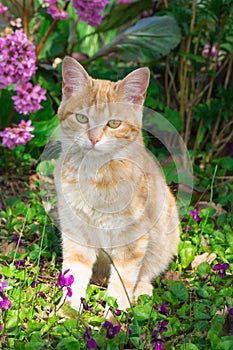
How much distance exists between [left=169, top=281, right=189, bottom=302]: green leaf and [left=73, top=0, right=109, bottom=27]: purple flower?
182cm

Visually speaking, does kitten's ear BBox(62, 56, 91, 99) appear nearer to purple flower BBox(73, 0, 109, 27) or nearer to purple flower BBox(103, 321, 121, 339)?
purple flower BBox(103, 321, 121, 339)

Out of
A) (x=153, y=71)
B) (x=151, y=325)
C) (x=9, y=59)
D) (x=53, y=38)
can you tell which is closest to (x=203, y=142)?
(x=153, y=71)

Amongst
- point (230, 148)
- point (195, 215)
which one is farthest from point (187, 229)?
point (230, 148)

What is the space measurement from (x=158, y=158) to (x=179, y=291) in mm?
1416

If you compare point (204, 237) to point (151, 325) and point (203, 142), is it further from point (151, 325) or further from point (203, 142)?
point (203, 142)

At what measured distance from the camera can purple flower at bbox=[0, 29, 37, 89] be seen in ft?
9.61

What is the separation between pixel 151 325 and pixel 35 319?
0.45 metres

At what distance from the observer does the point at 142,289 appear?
7.40 ft

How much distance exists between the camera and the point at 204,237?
8.92 feet

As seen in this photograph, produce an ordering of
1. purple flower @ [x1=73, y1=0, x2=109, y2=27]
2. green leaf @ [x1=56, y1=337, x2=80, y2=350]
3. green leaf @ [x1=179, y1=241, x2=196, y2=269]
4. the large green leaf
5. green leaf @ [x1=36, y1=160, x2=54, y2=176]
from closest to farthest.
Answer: green leaf @ [x1=56, y1=337, x2=80, y2=350]
green leaf @ [x1=179, y1=241, x2=196, y2=269]
green leaf @ [x1=36, y1=160, x2=54, y2=176]
purple flower @ [x1=73, y1=0, x2=109, y2=27]
the large green leaf

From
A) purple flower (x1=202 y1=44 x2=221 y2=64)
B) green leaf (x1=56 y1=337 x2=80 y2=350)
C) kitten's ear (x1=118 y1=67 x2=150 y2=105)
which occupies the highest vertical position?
kitten's ear (x1=118 y1=67 x2=150 y2=105)

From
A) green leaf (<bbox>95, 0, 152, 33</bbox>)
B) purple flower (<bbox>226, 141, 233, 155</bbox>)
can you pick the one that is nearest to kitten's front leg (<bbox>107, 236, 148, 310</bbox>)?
A: purple flower (<bbox>226, 141, 233, 155</bbox>)

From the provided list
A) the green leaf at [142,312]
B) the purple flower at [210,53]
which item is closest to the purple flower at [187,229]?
the green leaf at [142,312]

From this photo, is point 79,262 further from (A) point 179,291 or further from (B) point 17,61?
(B) point 17,61
